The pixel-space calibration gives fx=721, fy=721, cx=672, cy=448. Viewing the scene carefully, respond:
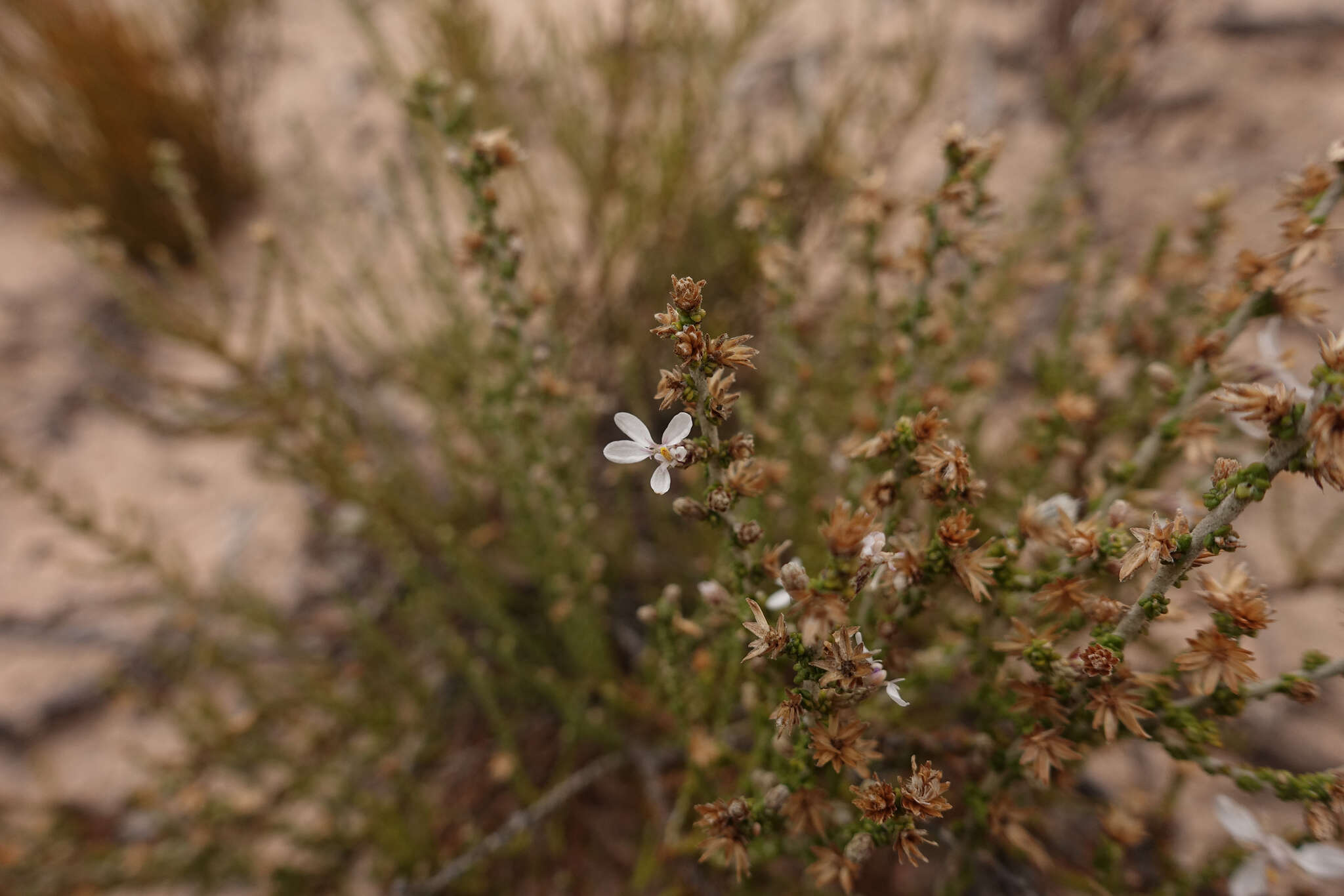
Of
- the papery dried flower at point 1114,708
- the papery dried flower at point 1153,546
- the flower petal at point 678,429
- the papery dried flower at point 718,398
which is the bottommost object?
the papery dried flower at point 1114,708

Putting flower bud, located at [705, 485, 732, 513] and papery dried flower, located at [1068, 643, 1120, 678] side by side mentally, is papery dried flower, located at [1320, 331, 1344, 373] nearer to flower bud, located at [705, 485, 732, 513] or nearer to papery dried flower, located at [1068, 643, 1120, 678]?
papery dried flower, located at [1068, 643, 1120, 678]

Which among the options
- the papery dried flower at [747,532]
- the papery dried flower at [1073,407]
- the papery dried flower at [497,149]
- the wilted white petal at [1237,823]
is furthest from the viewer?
the papery dried flower at [1073,407]

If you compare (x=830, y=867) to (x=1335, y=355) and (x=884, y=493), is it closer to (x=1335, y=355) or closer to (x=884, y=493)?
(x=884, y=493)

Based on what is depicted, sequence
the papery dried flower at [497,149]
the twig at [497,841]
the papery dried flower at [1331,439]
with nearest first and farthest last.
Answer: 1. the papery dried flower at [1331,439]
2. the papery dried flower at [497,149]
3. the twig at [497,841]

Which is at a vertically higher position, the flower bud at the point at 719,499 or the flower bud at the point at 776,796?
the flower bud at the point at 719,499

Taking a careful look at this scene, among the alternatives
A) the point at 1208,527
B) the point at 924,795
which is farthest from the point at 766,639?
the point at 1208,527

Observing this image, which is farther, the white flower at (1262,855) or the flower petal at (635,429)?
the white flower at (1262,855)

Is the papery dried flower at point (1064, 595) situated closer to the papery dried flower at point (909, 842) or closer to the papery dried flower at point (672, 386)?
the papery dried flower at point (909, 842)

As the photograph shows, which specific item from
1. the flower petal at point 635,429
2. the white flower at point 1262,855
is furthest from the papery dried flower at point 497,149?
the white flower at point 1262,855

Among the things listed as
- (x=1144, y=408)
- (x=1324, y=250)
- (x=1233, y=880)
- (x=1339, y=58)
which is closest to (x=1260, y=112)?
(x=1339, y=58)
